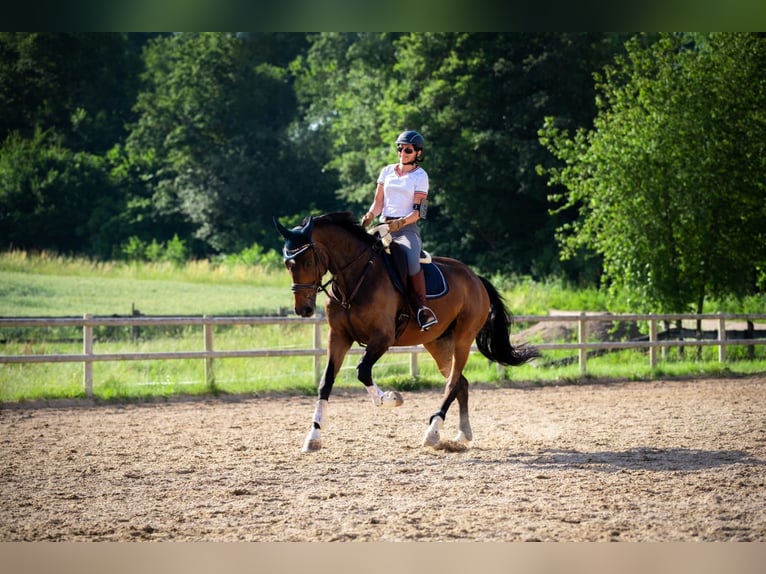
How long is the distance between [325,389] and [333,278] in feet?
2.84

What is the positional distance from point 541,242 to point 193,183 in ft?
47.6

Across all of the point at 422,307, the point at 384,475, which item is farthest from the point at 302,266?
the point at 384,475

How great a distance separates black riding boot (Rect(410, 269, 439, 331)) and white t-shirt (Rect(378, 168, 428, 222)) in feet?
1.76

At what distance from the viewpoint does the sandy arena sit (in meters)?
5.00

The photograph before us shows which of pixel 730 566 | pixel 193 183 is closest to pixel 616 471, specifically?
pixel 730 566

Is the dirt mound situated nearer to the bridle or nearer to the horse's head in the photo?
the bridle

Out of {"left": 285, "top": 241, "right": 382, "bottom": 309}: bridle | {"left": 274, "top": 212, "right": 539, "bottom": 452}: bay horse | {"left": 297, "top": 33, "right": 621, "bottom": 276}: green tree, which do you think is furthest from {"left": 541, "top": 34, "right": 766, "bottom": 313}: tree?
{"left": 297, "top": 33, "right": 621, "bottom": 276}: green tree

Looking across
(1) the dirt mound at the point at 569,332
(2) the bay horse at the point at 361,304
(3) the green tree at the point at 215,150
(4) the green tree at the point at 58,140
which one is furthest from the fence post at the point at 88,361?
(3) the green tree at the point at 215,150

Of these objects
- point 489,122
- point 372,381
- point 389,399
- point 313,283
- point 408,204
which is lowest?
point 389,399

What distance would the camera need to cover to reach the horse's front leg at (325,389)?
24.5 ft

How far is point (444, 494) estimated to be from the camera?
586 cm

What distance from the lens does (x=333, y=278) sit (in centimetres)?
750

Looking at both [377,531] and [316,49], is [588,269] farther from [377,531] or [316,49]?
[377,531]

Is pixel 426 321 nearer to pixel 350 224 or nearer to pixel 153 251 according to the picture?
pixel 350 224
